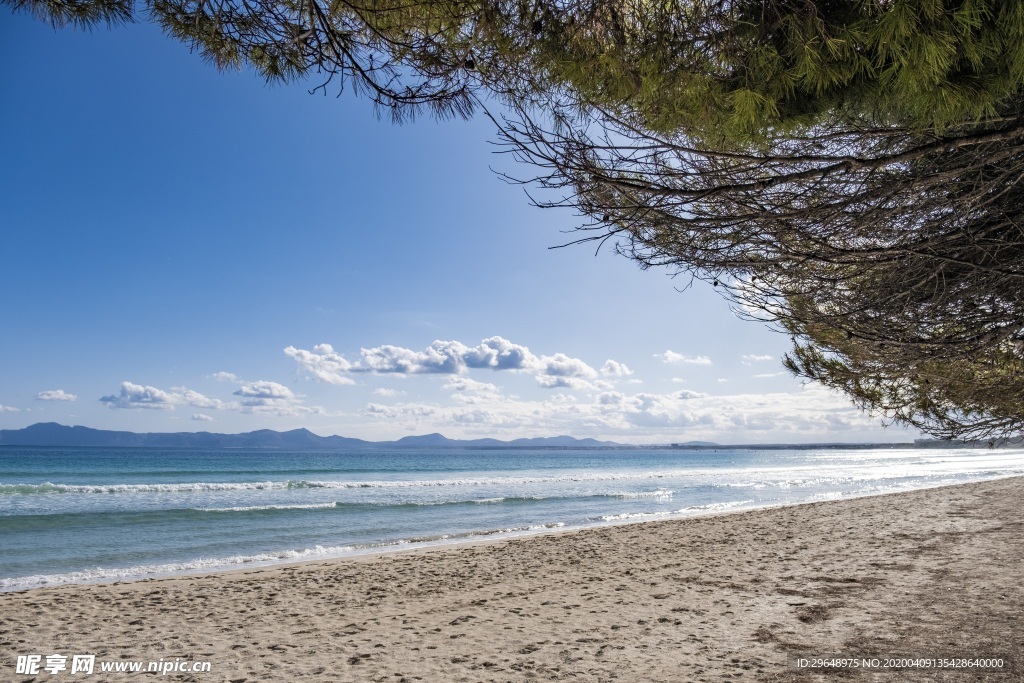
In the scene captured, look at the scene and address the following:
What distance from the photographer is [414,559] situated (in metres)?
8.59

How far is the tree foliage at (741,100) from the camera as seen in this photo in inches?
94.0

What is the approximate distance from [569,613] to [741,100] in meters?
4.45

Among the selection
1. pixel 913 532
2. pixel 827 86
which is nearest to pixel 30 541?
pixel 827 86

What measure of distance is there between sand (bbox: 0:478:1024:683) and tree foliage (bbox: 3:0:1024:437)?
2.56 m

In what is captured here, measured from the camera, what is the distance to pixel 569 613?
5.36 meters

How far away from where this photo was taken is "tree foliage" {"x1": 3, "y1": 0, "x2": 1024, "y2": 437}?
7.83 feet

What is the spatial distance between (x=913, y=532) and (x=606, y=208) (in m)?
9.40

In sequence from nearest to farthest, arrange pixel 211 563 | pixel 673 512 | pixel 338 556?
pixel 211 563 < pixel 338 556 < pixel 673 512

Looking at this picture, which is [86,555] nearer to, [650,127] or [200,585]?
[200,585]

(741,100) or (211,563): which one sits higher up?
(741,100)

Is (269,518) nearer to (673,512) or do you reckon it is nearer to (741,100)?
(673,512)

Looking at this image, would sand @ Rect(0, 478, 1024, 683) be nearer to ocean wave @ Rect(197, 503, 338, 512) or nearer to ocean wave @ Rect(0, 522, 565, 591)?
ocean wave @ Rect(0, 522, 565, 591)

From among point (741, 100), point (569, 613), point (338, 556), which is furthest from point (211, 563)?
point (741, 100)

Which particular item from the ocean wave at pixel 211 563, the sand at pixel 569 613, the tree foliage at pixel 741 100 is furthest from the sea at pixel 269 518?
the tree foliage at pixel 741 100
